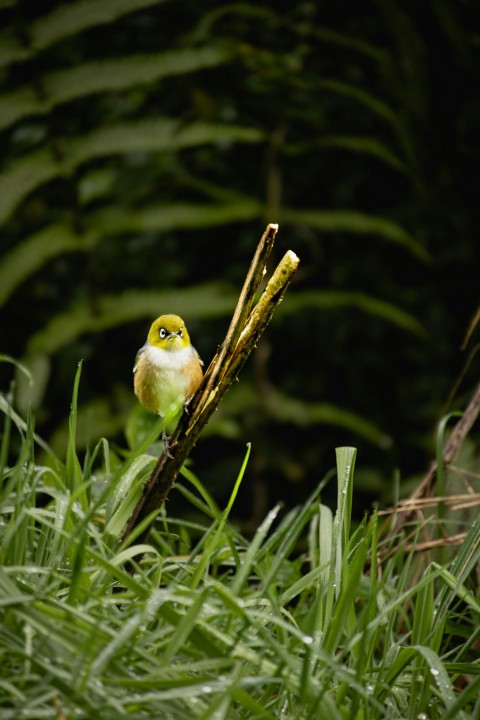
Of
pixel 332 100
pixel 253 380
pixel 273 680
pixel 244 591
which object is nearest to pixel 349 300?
pixel 253 380

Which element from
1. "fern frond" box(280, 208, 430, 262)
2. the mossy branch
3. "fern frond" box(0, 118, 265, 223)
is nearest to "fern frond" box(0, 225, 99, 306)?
"fern frond" box(0, 118, 265, 223)

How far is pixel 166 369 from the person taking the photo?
1497 millimetres

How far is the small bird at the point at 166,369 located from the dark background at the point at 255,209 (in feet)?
4.55

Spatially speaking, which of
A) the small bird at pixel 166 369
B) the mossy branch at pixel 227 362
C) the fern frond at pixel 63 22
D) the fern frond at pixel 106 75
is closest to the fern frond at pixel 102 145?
the fern frond at pixel 106 75

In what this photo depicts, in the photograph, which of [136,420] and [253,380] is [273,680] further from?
[253,380]

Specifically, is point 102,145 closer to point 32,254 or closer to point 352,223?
point 32,254

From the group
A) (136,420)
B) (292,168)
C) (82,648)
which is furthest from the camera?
(292,168)

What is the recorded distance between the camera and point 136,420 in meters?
1.94

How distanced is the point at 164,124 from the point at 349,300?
93 centimetres

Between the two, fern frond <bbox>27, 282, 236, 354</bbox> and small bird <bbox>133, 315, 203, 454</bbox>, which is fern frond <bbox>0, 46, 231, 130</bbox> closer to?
fern frond <bbox>27, 282, 236, 354</bbox>

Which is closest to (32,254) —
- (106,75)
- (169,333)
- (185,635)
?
(106,75)

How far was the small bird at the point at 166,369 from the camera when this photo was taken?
1459mm

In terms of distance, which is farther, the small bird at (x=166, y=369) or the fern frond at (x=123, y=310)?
the fern frond at (x=123, y=310)

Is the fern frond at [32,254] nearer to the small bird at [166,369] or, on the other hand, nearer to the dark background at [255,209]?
the dark background at [255,209]
